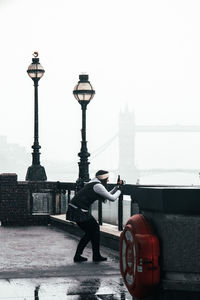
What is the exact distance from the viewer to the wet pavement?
25.9 ft

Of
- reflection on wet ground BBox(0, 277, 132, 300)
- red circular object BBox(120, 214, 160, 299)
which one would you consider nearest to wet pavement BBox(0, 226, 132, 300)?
reflection on wet ground BBox(0, 277, 132, 300)

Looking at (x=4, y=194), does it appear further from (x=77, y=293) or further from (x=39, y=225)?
(x=77, y=293)

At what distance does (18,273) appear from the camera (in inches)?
380

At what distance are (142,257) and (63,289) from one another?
3.52 metres

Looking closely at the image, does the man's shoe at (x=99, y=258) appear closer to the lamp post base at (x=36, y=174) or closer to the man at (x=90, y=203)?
the man at (x=90, y=203)

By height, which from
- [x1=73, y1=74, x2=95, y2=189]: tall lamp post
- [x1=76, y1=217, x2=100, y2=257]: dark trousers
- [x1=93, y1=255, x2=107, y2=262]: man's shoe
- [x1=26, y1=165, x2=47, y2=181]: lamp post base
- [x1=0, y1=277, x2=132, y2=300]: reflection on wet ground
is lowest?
[x1=93, y1=255, x2=107, y2=262]: man's shoe

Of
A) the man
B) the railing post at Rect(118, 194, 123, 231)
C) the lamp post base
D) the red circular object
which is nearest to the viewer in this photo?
the red circular object

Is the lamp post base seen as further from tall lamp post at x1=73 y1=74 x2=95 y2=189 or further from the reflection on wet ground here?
the reflection on wet ground

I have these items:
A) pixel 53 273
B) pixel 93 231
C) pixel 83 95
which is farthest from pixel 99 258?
pixel 83 95

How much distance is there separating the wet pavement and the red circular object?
2545mm

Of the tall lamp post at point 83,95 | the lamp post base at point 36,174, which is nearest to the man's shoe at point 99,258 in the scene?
the tall lamp post at point 83,95

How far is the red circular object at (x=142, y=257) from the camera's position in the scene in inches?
192

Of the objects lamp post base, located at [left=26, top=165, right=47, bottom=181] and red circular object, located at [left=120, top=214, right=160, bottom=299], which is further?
lamp post base, located at [left=26, top=165, right=47, bottom=181]

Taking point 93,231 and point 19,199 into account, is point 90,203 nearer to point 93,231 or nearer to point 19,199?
point 93,231
